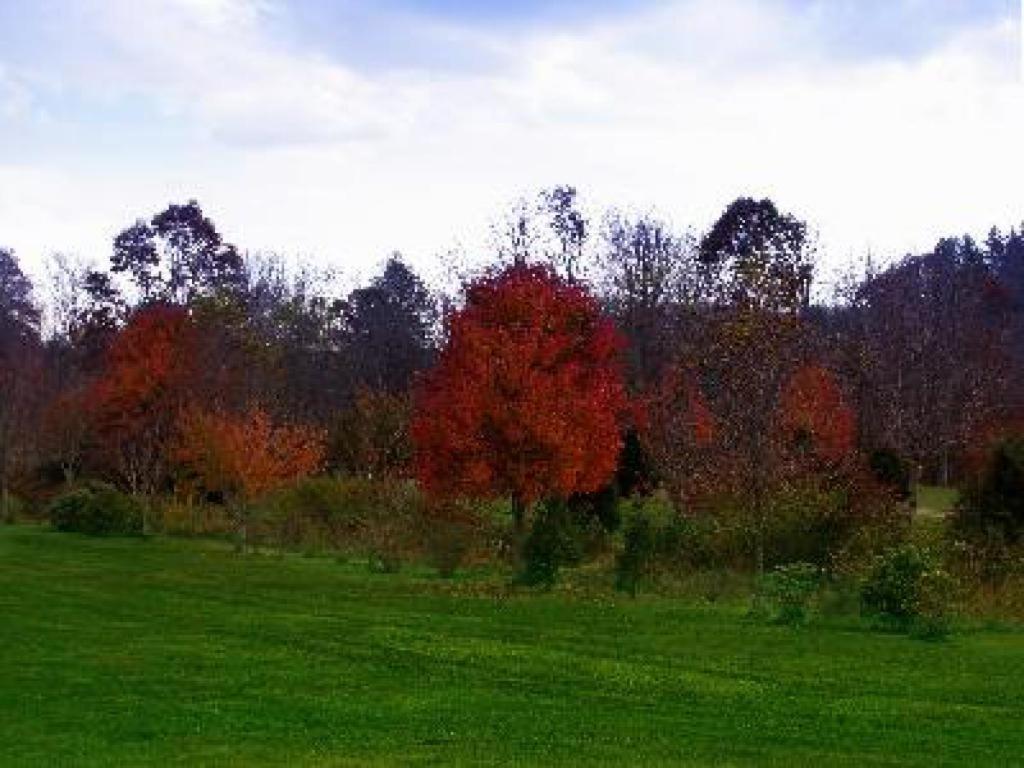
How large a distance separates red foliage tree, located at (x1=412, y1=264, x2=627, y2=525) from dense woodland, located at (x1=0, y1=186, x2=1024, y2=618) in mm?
50

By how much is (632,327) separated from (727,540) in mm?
35230

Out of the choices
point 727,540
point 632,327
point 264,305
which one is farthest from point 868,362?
point 264,305

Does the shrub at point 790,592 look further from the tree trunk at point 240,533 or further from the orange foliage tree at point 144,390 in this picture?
the orange foliage tree at point 144,390

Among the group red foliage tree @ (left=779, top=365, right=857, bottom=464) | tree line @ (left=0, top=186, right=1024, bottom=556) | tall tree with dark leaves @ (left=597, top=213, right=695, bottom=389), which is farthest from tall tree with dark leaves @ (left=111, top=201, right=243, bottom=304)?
red foliage tree @ (left=779, top=365, right=857, bottom=464)

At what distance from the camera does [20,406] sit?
5162 centimetres

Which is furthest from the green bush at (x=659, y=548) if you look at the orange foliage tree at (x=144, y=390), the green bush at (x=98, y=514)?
the orange foliage tree at (x=144, y=390)

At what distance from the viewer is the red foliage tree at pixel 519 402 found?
91.7 ft

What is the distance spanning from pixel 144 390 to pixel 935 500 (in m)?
29.4

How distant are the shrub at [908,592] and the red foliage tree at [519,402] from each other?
23.5 feet

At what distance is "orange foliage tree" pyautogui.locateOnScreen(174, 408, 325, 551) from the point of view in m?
38.8

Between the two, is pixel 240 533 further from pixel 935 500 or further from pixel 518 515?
pixel 935 500

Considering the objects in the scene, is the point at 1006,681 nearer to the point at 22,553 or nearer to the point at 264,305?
the point at 22,553

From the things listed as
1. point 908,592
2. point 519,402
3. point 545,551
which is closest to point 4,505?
point 545,551

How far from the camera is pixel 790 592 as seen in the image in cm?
2334
